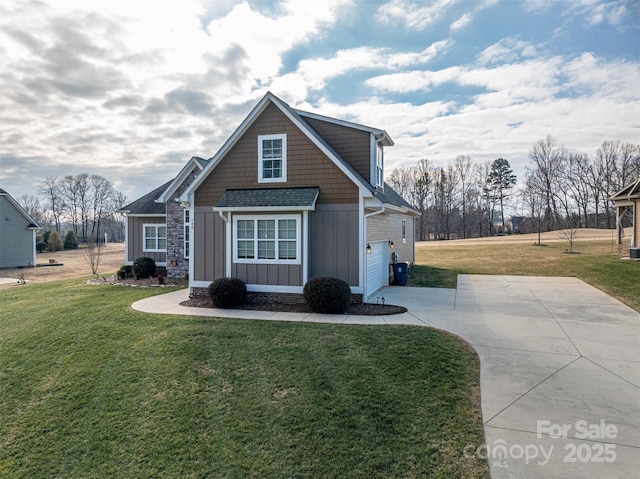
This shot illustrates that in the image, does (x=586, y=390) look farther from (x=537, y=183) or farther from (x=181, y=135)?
(x=537, y=183)

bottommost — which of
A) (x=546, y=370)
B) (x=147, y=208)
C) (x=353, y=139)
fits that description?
(x=546, y=370)

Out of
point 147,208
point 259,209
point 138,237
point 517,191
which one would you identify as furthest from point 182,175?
point 517,191

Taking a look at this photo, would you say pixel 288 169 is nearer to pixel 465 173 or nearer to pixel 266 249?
pixel 266 249

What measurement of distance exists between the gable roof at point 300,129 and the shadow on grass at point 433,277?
245 inches

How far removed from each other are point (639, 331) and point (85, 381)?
11.9 meters

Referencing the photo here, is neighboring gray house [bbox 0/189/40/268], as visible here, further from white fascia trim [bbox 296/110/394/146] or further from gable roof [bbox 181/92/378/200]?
white fascia trim [bbox 296/110/394/146]

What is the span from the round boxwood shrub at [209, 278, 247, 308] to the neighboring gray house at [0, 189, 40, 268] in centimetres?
2737

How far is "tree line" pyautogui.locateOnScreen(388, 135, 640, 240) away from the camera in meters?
53.2

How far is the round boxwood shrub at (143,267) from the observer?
58.7 ft

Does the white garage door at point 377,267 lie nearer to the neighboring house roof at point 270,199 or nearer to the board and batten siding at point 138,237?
the neighboring house roof at point 270,199

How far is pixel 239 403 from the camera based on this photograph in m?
5.42

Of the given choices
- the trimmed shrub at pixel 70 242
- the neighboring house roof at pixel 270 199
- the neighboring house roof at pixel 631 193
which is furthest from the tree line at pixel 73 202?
the neighboring house roof at pixel 631 193

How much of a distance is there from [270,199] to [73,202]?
6849cm

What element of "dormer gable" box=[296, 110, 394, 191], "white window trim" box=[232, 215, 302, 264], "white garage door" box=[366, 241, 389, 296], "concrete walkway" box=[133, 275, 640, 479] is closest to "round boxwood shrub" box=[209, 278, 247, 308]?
"concrete walkway" box=[133, 275, 640, 479]
